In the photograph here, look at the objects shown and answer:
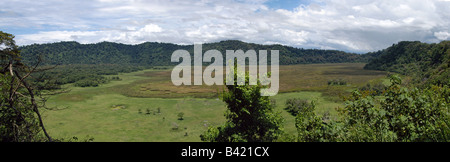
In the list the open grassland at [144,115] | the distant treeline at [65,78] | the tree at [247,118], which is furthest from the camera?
the open grassland at [144,115]

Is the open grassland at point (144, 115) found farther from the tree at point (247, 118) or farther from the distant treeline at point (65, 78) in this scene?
the tree at point (247, 118)

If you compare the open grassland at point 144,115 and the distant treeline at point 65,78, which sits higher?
the distant treeline at point 65,78

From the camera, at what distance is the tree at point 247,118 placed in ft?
54.3

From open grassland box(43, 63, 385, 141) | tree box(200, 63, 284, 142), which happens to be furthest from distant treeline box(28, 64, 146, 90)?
tree box(200, 63, 284, 142)

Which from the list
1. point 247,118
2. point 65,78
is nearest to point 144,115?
point 247,118


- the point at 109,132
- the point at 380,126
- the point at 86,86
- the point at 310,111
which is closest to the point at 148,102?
the point at 109,132

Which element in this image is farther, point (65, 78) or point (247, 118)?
point (65, 78)

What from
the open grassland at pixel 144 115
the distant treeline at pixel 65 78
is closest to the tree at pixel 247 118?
the distant treeline at pixel 65 78

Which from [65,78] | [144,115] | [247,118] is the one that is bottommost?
[144,115]

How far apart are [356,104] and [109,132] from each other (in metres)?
34.8

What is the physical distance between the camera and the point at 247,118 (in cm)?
1742

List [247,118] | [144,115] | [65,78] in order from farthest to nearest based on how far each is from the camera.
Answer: [65,78]
[144,115]
[247,118]

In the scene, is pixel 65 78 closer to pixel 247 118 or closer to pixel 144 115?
pixel 144 115
